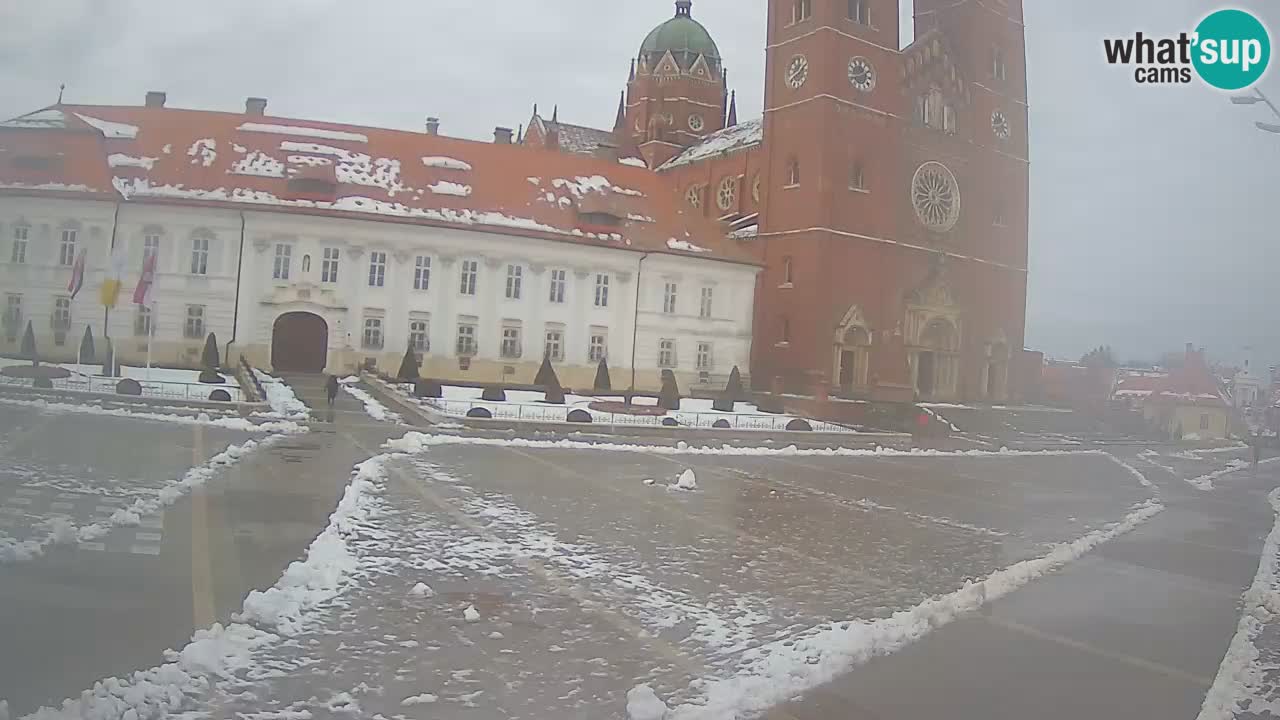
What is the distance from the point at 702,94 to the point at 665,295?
1132 inches

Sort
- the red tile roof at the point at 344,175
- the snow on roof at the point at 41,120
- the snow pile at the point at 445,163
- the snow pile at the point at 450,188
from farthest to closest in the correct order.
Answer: the snow pile at the point at 450,188 → the snow pile at the point at 445,163 → the red tile roof at the point at 344,175 → the snow on roof at the point at 41,120

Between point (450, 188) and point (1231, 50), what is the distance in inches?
1032

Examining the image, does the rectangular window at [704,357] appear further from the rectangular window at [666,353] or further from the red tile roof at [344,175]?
the red tile roof at [344,175]

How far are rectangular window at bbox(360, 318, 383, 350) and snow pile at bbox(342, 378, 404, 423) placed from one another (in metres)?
1.05

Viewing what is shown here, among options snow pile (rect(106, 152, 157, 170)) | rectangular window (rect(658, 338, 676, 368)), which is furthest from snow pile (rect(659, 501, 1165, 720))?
rectangular window (rect(658, 338, 676, 368))

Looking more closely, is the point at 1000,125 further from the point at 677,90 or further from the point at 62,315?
the point at 677,90

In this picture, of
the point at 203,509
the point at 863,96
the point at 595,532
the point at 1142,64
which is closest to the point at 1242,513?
the point at 1142,64

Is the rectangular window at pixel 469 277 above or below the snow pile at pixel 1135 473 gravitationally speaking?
above

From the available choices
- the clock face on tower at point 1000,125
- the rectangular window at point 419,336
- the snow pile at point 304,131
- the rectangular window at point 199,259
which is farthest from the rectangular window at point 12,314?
the rectangular window at point 419,336

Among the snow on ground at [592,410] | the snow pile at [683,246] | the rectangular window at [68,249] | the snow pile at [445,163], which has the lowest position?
the snow on ground at [592,410]

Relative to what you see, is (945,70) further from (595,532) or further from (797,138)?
(797,138)

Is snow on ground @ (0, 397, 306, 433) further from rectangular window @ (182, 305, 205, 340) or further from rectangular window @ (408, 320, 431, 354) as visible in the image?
rectangular window @ (408, 320, 431, 354)

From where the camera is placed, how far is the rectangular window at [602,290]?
32.0m

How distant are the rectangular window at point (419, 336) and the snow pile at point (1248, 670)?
78.8 feet
